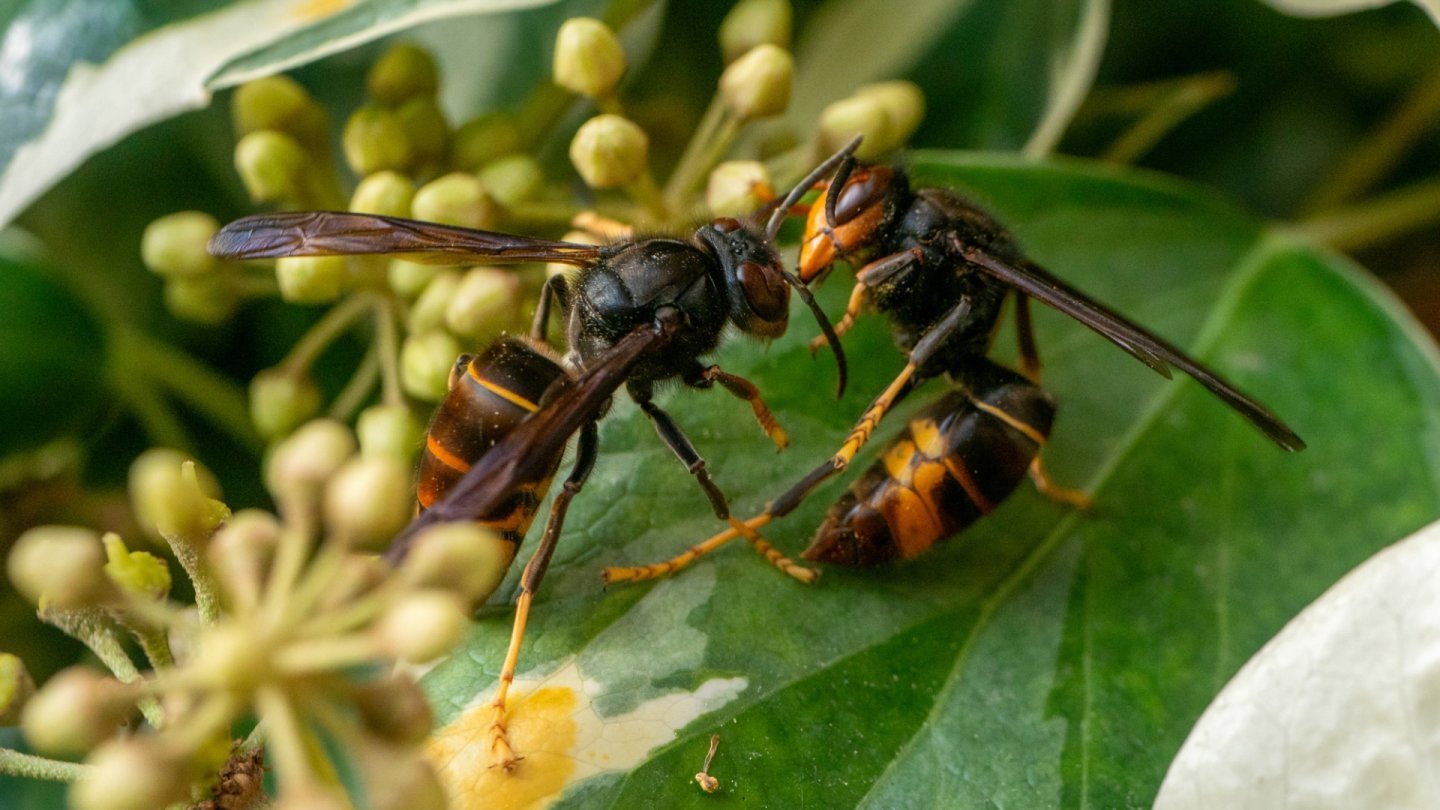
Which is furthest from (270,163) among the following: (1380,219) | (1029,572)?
(1380,219)

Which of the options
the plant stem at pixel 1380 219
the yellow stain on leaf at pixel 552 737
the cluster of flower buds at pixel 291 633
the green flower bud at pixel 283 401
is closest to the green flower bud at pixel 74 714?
the cluster of flower buds at pixel 291 633

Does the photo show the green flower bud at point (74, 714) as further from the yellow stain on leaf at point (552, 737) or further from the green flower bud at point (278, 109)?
the green flower bud at point (278, 109)

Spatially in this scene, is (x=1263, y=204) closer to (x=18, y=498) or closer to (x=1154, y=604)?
(x=1154, y=604)

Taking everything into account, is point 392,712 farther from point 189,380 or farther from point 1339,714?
point 189,380

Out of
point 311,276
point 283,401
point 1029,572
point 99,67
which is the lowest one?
point 1029,572

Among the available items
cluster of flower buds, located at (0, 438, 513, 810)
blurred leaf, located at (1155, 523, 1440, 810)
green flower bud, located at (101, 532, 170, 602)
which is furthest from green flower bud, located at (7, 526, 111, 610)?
blurred leaf, located at (1155, 523, 1440, 810)

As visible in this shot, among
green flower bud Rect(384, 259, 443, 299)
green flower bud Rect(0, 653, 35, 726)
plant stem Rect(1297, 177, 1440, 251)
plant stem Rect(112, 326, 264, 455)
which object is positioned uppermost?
green flower bud Rect(384, 259, 443, 299)

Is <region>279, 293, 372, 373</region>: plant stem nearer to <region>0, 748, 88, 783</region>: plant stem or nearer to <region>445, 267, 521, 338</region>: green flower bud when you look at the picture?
<region>445, 267, 521, 338</region>: green flower bud
